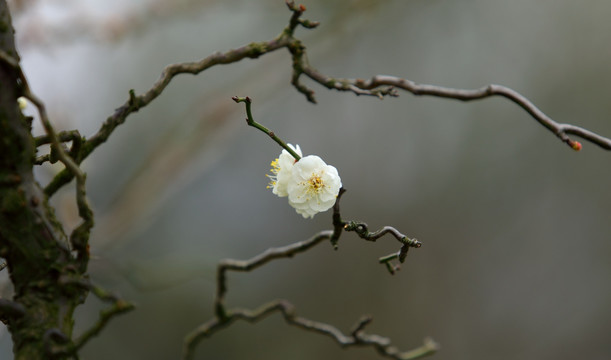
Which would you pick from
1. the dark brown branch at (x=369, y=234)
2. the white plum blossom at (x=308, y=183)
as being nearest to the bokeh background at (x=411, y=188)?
the white plum blossom at (x=308, y=183)

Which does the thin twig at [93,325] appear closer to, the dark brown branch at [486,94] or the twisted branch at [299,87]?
the twisted branch at [299,87]

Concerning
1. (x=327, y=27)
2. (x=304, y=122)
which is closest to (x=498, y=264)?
(x=304, y=122)

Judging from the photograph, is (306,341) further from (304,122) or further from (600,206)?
(600,206)

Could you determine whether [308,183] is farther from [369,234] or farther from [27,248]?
[27,248]

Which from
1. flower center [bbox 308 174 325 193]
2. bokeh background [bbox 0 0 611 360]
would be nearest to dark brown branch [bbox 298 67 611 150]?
flower center [bbox 308 174 325 193]

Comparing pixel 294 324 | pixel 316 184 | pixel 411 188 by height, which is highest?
pixel 411 188

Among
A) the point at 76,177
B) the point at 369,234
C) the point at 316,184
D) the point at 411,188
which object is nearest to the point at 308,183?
the point at 316,184

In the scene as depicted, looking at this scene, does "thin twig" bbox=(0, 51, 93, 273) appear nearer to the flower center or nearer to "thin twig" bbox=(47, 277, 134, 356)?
"thin twig" bbox=(47, 277, 134, 356)
